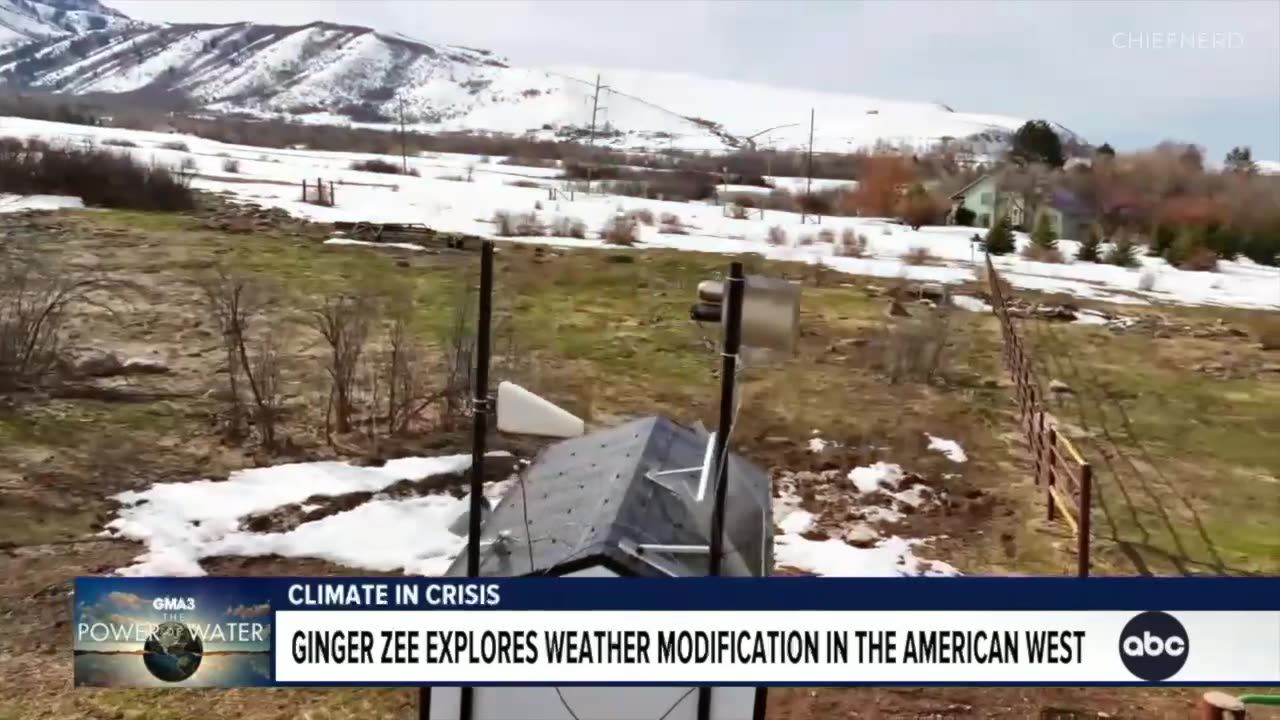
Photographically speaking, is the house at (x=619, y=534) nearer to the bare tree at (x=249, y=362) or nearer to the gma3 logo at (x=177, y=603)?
the gma3 logo at (x=177, y=603)

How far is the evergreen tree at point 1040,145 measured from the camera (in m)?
35.7

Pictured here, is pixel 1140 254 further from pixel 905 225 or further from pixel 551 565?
A: pixel 551 565

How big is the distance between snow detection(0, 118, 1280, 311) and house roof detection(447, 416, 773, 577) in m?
16.0

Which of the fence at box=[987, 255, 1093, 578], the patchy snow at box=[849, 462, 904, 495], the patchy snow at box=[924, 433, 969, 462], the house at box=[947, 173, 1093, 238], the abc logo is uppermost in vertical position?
the house at box=[947, 173, 1093, 238]

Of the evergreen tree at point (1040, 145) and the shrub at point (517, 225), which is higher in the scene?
the evergreen tree at point (1040, 145)

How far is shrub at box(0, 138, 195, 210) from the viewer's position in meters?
24.4

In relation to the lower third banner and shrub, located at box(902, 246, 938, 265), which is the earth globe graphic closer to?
the lower third banner

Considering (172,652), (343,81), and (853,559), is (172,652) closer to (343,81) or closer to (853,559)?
(853,559)

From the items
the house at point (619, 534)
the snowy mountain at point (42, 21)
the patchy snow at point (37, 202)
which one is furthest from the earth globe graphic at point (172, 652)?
the snowy mountain at point (42, 21)

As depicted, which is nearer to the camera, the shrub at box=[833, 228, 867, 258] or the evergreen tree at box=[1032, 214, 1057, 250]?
the shrub at box=[833, 228, 867, 258]

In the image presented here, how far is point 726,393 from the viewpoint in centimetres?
347

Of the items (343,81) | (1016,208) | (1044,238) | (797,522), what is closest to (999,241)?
(1044,238)

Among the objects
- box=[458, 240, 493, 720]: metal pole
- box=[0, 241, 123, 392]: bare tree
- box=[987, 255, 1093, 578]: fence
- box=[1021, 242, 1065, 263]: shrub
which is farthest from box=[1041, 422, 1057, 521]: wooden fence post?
box=[1021, 242, 1065, 263]: shrub

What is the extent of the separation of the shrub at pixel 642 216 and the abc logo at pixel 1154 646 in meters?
26.5
